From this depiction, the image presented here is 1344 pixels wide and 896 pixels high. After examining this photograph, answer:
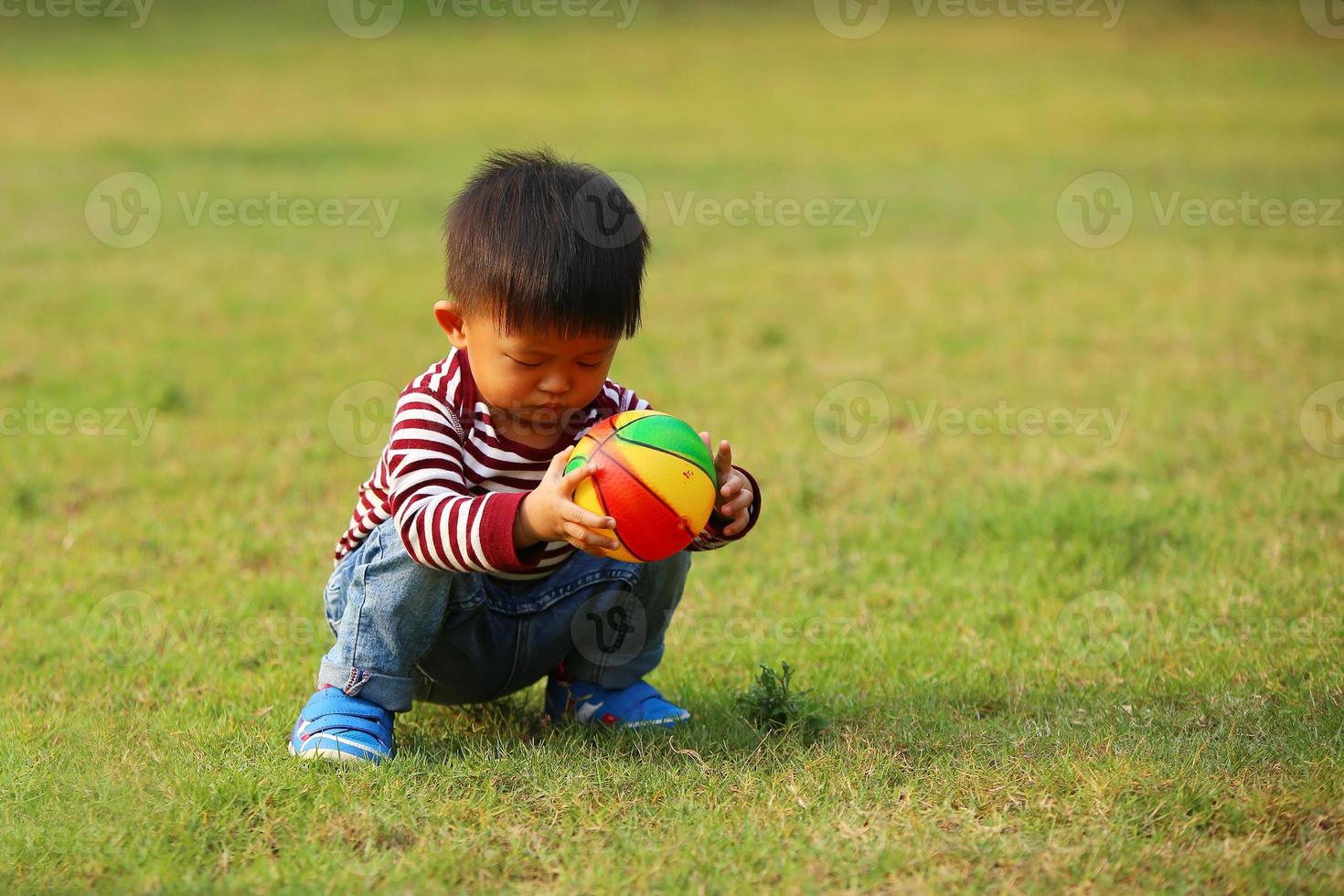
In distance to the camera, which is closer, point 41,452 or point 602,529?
point 602,529

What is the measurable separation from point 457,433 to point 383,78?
25090 mm

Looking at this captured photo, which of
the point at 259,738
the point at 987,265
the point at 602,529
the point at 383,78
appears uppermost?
the point at 383,78

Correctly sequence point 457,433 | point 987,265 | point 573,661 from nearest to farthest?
point 457,433 < point 573,661 < point 987,265

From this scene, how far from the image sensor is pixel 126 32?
1268 inches

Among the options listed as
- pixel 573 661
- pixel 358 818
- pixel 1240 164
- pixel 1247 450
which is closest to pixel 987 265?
pixel 1247 450

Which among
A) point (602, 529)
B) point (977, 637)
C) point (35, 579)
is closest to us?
point (602, 529)

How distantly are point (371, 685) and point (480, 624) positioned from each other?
1.01ft

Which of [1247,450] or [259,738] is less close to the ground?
[1247,450]

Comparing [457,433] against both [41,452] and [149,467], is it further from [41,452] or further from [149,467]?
[41,452]
